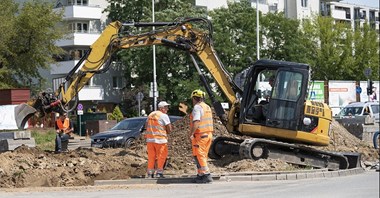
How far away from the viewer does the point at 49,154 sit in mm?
21500

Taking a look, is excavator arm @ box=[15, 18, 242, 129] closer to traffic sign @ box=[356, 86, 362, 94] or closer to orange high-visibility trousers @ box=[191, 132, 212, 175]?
orange high-visibility trousers @ box=[191, 132, 212, 175]

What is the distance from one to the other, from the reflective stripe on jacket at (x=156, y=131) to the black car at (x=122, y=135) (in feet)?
38.6

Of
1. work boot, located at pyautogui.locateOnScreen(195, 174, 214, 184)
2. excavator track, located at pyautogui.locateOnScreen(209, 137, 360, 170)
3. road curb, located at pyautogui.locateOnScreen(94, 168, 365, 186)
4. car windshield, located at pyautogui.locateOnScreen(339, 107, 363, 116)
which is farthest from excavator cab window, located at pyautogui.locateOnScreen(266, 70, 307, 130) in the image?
car windshield, located at pyautogui.locateOnScreen(339, 107, 363, 116)

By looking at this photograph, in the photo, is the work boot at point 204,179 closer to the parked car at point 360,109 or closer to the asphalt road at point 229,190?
the asphalt road at point 229,190

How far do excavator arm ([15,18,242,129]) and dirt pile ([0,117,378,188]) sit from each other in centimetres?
127

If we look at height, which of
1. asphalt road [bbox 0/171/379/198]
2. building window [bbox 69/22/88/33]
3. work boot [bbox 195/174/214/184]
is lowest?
asphalt road [bbox 0/171/379/198]

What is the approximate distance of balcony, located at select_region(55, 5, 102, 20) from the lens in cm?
6731

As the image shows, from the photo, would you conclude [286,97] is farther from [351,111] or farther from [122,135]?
[351,111]

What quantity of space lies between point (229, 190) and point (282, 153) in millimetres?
4993

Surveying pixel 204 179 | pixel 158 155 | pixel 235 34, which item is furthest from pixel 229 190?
pixel 235 34

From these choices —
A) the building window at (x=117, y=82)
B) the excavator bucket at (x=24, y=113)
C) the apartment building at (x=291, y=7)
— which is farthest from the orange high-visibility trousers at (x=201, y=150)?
the apartment building at (x=291, y=7)

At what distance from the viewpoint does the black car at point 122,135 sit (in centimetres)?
2972

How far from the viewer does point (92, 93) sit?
2692 inches

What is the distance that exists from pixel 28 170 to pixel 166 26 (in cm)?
610
